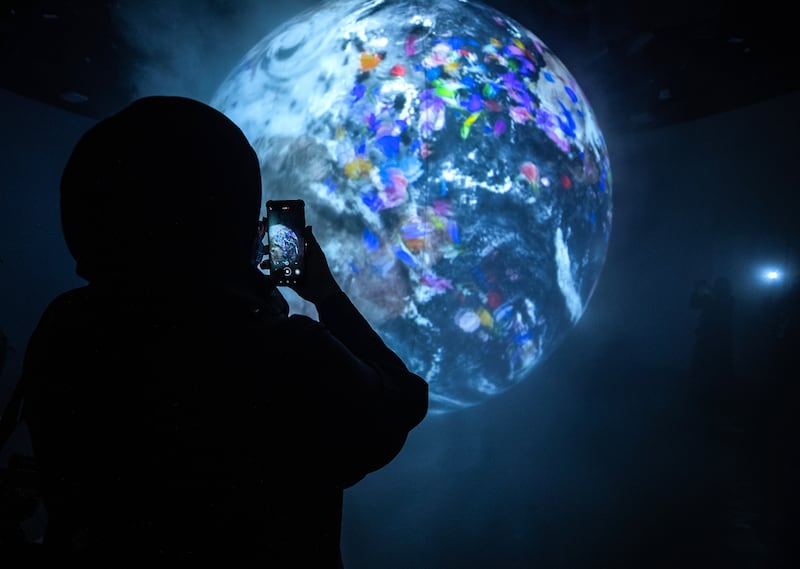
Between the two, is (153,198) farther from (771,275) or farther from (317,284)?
(771,275)

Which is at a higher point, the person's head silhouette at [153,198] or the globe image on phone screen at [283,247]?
the person's head silhouette at [153,198]

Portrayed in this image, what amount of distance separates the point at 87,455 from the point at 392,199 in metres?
2.22

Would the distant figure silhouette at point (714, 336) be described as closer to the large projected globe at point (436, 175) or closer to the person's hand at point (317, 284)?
the large projected globe at point (436, 175)

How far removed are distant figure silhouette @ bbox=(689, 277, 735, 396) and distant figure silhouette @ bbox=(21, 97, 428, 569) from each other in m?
7.10

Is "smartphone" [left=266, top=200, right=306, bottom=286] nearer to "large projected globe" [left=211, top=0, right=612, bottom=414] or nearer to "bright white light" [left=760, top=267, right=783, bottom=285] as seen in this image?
"large projected globe" [left=211, top=0, right=612, bottom=414]

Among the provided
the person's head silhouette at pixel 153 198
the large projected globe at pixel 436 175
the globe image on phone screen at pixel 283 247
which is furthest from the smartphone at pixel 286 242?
the large projected globe at pixel 436 175

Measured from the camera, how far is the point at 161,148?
2.47 ft

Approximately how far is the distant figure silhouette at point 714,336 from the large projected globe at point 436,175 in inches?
173

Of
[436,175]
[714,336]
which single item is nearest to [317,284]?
[436,175]

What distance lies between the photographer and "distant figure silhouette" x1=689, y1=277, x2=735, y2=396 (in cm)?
→ 628

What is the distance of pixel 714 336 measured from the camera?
6.46m

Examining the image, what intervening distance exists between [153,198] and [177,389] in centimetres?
31

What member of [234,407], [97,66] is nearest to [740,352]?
[234,407]

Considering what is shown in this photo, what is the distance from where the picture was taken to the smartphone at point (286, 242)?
996 millimetres
